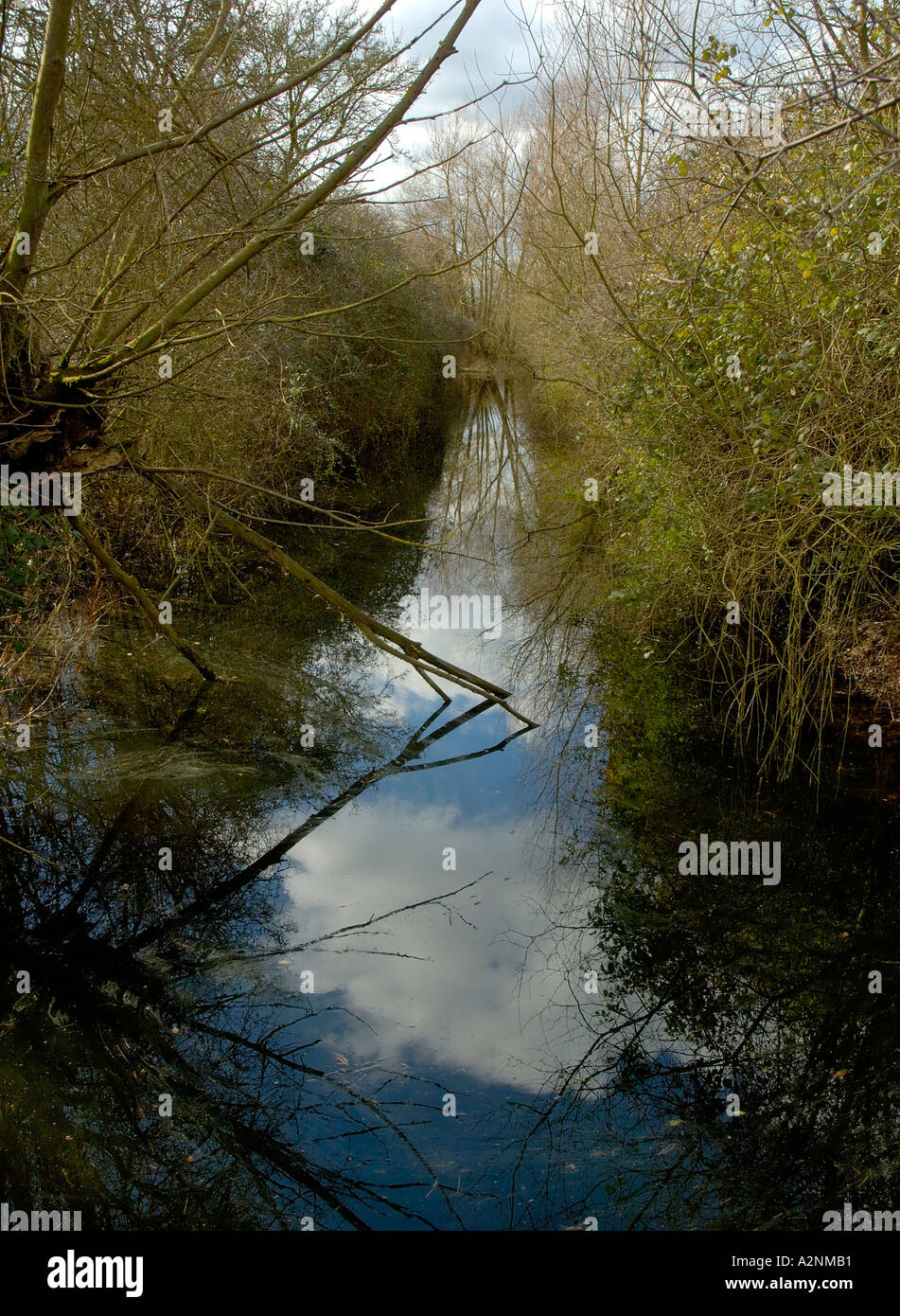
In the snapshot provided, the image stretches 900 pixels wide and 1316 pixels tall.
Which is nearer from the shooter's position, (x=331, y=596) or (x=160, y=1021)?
(x=160, y=1021)

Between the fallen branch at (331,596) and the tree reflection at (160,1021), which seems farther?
the fallen branch at (331,596)

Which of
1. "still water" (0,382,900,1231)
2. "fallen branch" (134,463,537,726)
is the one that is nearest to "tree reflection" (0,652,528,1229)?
"still water" (0,382,900,1231)

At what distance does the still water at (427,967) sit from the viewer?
346 centimetres

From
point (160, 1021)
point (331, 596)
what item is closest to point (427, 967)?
point (160, 1021)

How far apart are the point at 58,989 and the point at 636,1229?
2.70 metres

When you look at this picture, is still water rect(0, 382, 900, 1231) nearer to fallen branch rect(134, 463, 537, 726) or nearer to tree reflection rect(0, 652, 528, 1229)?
tree reflection rect(0, 652, 528, 1229)

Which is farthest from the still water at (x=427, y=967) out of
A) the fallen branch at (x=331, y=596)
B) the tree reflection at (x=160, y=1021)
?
the fallen branch at (x=331, y=596)

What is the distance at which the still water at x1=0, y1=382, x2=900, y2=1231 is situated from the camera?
3459mm

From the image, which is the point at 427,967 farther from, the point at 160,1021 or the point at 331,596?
the point at 331,596

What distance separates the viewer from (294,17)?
9.02 m

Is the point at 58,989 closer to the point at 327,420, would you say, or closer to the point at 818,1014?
the point at 818,1014

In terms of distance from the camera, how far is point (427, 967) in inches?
186

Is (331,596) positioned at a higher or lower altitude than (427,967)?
higher

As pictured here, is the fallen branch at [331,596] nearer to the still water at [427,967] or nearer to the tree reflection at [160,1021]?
the still water at [427,967]
